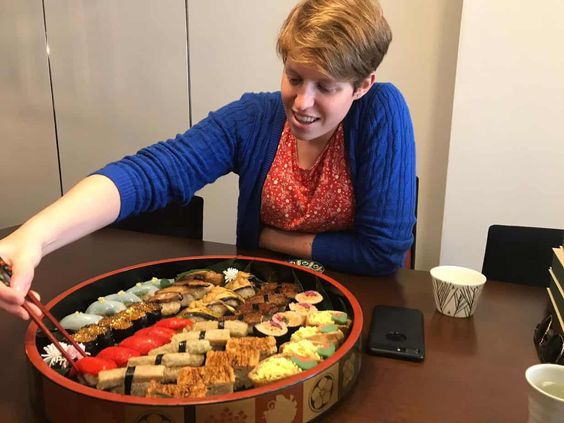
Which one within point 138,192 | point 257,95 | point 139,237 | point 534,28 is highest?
point 534,28

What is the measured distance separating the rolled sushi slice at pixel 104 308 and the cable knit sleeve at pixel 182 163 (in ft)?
0.71

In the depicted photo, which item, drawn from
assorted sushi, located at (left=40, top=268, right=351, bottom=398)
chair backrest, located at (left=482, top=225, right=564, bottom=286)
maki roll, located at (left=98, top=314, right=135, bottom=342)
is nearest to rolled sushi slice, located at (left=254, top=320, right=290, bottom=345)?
assorted sushi, located at (left=40, top=268, right=351, bottom=398)

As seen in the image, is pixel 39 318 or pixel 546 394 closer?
pixel 546 394

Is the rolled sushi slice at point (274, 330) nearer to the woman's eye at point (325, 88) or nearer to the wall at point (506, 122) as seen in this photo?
the woman's eye at point (325, 88)

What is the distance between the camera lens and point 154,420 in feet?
2.15

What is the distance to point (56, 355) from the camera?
0.81 meters

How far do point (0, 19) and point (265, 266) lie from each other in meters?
2.73

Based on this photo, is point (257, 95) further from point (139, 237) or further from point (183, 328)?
point (183, 328)

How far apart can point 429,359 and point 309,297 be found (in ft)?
0.81

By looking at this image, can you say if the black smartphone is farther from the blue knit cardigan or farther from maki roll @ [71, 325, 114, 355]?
maki roll @ [71, 325, 114, 355]


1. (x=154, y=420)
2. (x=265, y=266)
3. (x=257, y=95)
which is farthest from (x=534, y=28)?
(x=154, y=420)

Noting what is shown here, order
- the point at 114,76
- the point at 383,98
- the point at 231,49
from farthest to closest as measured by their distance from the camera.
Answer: the point at 114,76
the point at 231,49
the point at 383,98

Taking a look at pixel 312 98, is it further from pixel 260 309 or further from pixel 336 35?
pixel 260 309

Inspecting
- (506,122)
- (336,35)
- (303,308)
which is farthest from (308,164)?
(506,122)
